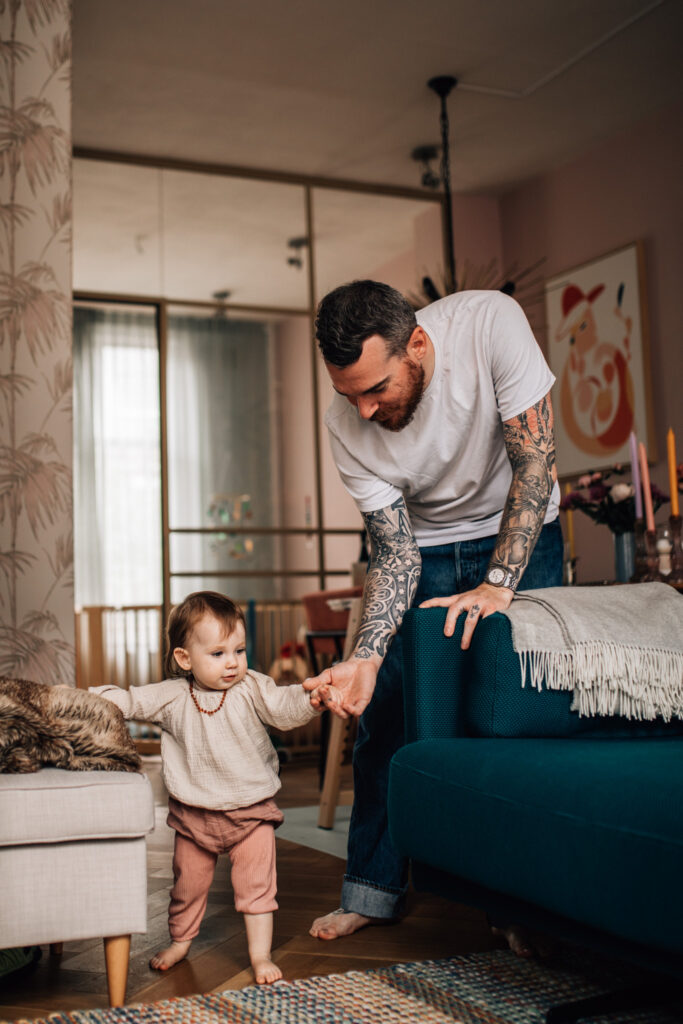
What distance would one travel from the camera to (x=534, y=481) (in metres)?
1.75

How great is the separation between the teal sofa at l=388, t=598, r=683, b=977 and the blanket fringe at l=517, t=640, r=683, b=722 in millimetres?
30

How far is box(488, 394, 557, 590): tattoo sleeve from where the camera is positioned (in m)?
1.71

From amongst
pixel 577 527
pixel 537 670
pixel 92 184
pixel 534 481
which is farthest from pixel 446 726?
pixel 92 184

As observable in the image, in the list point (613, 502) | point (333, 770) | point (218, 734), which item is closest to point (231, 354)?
point (333, 770)

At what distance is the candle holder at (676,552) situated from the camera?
2.15 meters

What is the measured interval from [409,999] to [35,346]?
218 cm

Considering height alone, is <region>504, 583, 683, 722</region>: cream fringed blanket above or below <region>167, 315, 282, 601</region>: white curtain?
below

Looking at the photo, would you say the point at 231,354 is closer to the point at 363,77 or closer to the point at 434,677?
the point at 363,77

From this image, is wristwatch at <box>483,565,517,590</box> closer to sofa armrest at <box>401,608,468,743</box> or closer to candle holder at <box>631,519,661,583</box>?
sofa armrest at <box>401,608,468,743</box>

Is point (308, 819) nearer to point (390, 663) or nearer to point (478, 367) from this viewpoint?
point (390, 663)

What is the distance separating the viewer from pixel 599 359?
16.4 feet

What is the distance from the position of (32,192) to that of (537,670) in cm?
228

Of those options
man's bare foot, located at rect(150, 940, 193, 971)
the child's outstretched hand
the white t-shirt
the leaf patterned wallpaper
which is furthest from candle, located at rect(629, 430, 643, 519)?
the leaf patterned wallpaper

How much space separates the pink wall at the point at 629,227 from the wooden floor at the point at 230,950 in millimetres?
2790
